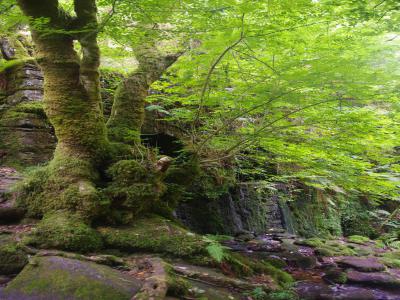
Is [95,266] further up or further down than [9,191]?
further down

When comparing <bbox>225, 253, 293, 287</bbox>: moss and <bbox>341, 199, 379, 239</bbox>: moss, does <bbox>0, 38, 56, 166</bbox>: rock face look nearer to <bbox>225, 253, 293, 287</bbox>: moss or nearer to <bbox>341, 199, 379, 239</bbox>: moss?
<bbox>225, 253, 293, 287</bbox>: moss

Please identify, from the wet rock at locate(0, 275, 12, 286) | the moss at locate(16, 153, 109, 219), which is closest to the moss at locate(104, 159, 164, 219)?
the moss at locate(16, 153, 109, 219)

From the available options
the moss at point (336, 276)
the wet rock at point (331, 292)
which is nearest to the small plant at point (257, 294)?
the wet rock at point (331, 292)

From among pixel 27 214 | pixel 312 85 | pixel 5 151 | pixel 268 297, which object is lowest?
pixel 268 297

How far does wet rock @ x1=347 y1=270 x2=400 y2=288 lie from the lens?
575 centimetres

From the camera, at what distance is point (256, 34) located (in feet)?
13.9

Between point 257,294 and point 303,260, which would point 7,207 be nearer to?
point 257,294

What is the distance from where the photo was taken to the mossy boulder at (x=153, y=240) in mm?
4145

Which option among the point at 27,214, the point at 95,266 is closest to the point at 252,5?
the point at 95,266

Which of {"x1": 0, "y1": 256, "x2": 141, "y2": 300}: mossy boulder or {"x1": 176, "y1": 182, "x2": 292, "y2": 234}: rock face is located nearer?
{"x1": 0, "y1": 256, "x2": 141, "y2": 300}: mossy boulder

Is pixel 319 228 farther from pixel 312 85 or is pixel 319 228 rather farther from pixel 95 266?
pixel 95 266

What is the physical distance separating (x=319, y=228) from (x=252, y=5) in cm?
1099

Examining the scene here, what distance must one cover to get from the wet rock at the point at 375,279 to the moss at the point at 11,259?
17.0ft

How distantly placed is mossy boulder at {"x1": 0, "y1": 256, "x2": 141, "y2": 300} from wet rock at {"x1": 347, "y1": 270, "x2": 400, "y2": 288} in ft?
14.5
